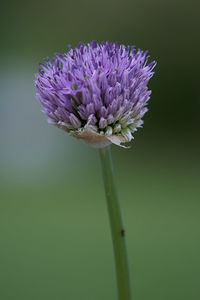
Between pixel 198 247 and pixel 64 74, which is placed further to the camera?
pixel 198 247

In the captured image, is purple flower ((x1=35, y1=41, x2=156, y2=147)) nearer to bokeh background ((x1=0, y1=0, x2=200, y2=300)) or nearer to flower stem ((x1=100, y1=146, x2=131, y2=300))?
flower stem ((x1=100, y1=146, x2=131, y2=300))

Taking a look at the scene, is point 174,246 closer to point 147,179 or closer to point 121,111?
point 147,179

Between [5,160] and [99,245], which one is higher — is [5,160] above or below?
above

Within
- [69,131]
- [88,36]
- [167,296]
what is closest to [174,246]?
[167,296]

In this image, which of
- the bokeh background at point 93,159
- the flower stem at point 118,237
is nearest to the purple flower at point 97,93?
the flower stem at point 118,237

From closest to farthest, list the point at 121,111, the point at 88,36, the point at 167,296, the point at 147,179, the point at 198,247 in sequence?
the point at 121,111 < the point at 167,296 < the point at 198,247 < the point at 147,179 < the point at 88,36
